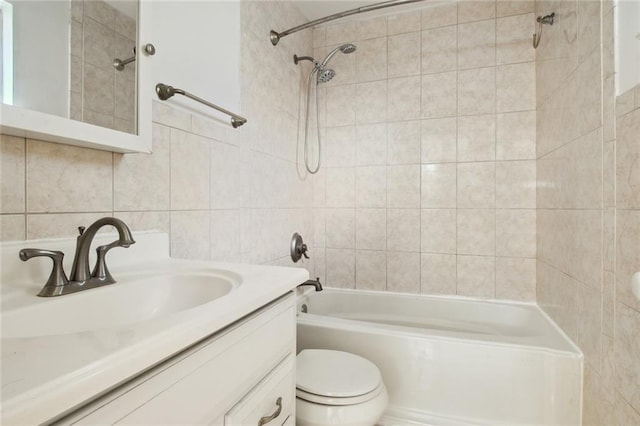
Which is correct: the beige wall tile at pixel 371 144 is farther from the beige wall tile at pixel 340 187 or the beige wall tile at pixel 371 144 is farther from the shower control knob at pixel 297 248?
the shower control knob at pixel 297 248

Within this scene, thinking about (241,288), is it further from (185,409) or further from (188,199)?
Result: (188,199)

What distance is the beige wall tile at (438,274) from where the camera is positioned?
2.08m

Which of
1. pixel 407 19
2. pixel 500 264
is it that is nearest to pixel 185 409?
pixel 500 264

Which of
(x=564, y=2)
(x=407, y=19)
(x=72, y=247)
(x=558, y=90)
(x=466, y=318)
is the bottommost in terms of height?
(x=466, y=318)

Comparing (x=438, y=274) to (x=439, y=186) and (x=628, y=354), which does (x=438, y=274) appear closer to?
(x=439, y=186)

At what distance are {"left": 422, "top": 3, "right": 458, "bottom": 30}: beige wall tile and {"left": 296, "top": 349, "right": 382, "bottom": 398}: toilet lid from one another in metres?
2.16

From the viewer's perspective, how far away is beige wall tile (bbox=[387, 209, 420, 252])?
2154mm

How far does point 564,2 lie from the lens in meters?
1.43

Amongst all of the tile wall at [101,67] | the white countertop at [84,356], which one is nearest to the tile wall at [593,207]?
the white countertop at [84,356]

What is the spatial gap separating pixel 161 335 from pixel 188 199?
2.70 feet

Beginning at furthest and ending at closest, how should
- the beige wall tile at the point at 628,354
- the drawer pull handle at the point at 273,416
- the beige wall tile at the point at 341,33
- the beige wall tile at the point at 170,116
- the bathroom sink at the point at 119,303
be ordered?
the beige wall tile at the point at 341,33, the beige wall tile at the point at 170,116, the beige wall tile at the point at 628,354, the drawer pull handle at the point at 273,416, the bathroom sink at the point at 119,303

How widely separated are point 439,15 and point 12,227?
8.11 ft

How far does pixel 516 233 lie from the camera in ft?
6.39

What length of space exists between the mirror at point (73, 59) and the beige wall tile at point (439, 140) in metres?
1.77
